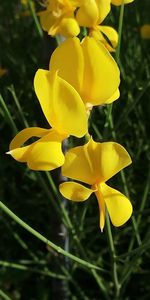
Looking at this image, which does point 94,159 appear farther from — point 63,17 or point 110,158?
point 63,17

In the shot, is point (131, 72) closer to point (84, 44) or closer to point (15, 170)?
point (15, 170)

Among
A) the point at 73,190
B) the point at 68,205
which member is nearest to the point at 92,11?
the point at 73,190

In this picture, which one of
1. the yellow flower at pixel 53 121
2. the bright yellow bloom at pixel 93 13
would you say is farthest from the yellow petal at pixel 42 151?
the bright yellow bloom at pixel 93 13

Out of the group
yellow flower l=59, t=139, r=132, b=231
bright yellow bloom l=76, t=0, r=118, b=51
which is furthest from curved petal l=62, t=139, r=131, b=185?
bright yellow bloom l=76, t=0, r=118, b=51

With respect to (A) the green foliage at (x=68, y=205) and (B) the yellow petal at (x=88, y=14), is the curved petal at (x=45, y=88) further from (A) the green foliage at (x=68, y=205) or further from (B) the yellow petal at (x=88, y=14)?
(A) the green foliage at (x=68, y=205)

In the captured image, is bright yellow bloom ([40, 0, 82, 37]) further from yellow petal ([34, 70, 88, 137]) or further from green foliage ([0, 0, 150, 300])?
green foliage ([0, 0, 150, 300])

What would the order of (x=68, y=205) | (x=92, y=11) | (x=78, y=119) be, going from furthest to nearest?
(x=68, y=205)
(x=92, y=11)
(x=78, y=119)

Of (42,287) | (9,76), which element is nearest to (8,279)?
(42,287)
